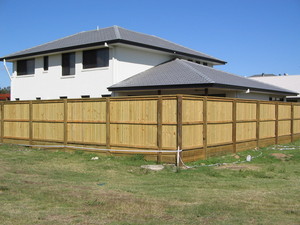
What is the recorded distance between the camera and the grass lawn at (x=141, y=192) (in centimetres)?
576

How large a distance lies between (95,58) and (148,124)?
10.7 metres

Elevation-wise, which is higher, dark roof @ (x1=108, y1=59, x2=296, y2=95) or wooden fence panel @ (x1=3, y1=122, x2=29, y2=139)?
dark roof @ (x1=108, y1=59, x2=296, y2=95)

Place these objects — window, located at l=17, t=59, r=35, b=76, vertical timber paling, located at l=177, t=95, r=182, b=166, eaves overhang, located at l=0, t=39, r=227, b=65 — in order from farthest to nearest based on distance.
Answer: window, located at l=17, t=59, r=35, b=76, eaves overhang, located at l=0, t=39, r=227, b=65, vertical timber paling, located at l=177, t=95, r=182, b=166

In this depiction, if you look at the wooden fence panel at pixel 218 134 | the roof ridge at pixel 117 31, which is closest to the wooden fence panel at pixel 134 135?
the wooden fence panel at pixel 218 134

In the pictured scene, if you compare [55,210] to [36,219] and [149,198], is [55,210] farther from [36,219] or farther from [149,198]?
[149,198]

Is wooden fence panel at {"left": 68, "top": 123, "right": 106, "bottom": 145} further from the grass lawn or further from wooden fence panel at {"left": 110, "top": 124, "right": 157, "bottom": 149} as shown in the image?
the grass lawn

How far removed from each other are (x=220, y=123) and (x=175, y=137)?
2715mm

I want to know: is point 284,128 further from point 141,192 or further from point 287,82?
point 287,82

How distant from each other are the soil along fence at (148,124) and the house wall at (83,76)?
19.3 ft

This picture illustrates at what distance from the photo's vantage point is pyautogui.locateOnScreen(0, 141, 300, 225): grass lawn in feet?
18.9

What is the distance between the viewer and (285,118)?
61.8 feet

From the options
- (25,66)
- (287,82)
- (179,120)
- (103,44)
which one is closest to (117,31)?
(103,44)

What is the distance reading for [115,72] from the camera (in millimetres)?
20172

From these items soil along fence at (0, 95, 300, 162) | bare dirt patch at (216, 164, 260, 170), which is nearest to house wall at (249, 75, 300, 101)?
soil along fence at (0, 95, 300, 162)
